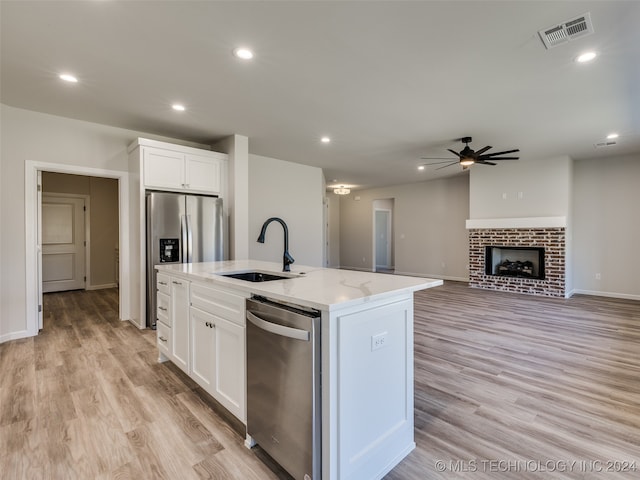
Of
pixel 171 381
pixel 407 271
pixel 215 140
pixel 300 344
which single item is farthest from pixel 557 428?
pixel 407 271

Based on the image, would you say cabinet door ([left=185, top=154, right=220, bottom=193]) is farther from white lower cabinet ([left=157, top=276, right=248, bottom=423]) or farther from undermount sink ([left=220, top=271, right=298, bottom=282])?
undermount sink ([left=220, top=271, right=298, bottom=282])

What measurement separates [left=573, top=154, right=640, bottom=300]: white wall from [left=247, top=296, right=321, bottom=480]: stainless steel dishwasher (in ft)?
22.9

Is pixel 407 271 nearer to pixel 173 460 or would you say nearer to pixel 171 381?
pixel 171 381

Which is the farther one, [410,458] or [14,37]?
[14,37]

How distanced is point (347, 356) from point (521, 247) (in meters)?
6.22

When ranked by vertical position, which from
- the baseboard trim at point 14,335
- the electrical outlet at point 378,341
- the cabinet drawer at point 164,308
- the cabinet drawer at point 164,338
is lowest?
the baseboard trim at point 14,335

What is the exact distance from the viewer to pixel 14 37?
224cm


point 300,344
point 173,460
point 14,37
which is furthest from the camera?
point 14,37

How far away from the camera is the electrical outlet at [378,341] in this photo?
4.93ft

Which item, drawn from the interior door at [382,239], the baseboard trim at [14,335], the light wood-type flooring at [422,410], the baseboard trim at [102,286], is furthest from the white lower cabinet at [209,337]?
the interior door at [382,239]

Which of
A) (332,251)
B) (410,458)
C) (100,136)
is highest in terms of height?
(100,136)

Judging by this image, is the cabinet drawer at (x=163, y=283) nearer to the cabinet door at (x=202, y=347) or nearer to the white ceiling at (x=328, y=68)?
the cabinet door at (x=202, y=347)

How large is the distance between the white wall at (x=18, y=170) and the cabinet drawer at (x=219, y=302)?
2.83 metres

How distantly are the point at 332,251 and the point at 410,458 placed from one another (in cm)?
885
